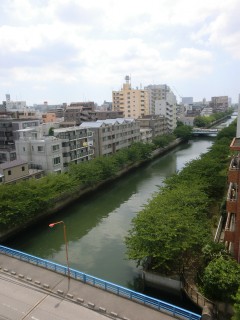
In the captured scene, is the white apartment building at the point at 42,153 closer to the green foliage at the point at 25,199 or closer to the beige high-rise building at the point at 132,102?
the green foliage at the point at 25,199

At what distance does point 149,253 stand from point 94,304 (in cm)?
351

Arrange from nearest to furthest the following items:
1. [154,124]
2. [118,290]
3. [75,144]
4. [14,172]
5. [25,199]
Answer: [118,290], [25,199], [14,172], [75,144], [154,124]

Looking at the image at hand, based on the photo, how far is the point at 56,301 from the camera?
1304cm

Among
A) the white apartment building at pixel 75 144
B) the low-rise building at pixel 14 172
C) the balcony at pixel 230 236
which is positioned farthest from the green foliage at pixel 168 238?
the white apartment building at pixel 75 144

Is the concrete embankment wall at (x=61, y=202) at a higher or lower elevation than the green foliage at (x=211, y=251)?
lower

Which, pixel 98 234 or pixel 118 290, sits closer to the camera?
pixel 118 290

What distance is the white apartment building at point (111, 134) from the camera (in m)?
43.5

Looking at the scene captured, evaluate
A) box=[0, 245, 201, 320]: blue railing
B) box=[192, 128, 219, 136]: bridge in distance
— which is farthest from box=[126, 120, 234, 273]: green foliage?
box=[192, 128, 219, 136]: bridge in distance

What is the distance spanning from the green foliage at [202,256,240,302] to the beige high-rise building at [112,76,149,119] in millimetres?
79036

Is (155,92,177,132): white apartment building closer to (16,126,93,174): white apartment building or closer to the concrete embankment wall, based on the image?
the concrete embankment wall

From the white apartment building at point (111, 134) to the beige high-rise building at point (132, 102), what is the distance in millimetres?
36737

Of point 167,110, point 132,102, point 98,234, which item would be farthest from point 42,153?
point 132,102

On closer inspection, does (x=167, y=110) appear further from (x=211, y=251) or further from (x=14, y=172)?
(x=211, y=251)

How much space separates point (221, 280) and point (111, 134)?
3620cm
